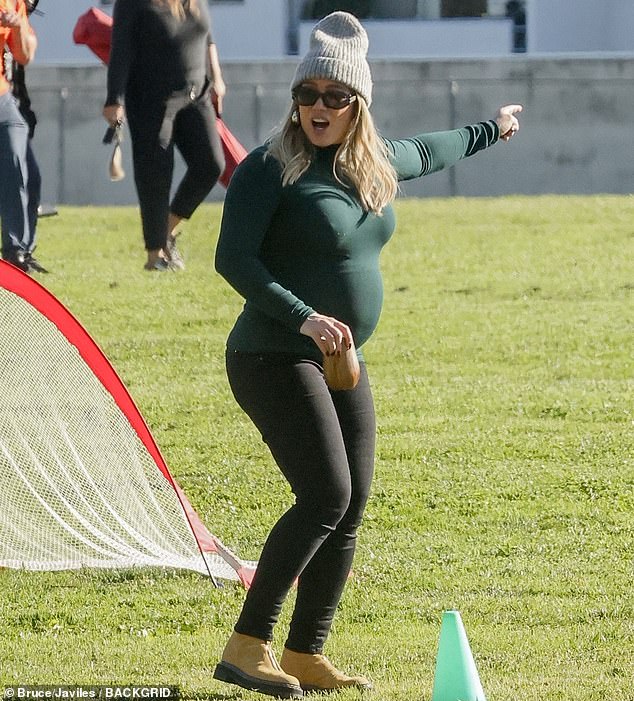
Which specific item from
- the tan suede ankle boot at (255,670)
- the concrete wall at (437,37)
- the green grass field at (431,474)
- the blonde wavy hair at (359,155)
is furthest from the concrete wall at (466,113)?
the tan suede ankle boot at (255,670)

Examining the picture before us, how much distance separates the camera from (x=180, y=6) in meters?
11.7

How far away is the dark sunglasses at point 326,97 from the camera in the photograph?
4.91 meters

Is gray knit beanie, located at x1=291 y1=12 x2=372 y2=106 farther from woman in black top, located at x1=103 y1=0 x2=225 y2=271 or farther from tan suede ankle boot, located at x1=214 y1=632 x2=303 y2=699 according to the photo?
woman in black top, located at x1=103 y1=0 x2=225 y2=271

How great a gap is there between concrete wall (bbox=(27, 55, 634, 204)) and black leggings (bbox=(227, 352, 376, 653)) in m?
18.9

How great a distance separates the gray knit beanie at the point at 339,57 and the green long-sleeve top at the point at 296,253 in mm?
213

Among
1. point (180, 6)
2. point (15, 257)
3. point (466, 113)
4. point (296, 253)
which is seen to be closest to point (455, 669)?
point (296, 253)

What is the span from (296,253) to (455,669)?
4.13 feet

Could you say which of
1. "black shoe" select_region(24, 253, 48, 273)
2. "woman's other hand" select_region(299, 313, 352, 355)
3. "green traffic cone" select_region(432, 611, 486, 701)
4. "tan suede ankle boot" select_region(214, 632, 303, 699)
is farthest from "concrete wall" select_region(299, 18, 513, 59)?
"green traffic cone" select_region(432, 611, 486, 701)

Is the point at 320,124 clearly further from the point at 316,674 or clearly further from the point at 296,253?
the point at 316,674

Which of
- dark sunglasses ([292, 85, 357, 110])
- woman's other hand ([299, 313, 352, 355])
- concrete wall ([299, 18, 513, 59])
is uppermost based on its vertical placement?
dark sunglasses ([292, 85, 357, 110])

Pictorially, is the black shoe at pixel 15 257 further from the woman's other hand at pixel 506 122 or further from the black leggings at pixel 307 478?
the black leggings at pixel 307 478

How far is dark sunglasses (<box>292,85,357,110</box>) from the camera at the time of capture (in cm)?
491

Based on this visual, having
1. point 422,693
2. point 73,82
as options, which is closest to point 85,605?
point 422,693

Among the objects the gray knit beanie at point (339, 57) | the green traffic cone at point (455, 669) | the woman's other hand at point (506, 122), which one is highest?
the gray knit beanie at point (339, 57)
